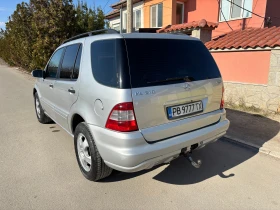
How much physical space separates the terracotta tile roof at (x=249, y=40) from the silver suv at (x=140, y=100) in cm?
416

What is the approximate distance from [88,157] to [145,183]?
0.84 meters

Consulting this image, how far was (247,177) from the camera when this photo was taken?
10.0ft

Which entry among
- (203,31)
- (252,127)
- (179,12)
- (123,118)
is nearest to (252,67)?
(252,127)

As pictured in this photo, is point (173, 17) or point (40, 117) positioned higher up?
point (173, 17)

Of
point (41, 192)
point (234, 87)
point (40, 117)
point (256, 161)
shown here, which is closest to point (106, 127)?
point (41, 192)

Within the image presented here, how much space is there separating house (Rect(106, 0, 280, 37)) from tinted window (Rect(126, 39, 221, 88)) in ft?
22.8

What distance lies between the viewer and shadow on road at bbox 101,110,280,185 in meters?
3.06

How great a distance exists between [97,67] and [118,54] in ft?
1.35

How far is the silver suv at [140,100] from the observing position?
7.63 feet

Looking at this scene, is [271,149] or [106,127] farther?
[271,149]

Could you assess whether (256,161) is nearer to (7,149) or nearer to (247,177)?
(247,177)

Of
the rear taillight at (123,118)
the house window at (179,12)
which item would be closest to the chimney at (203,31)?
the house window at (179,12)

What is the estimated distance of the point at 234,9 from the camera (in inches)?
442

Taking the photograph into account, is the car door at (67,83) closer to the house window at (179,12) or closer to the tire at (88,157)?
the tire at (88,157)
